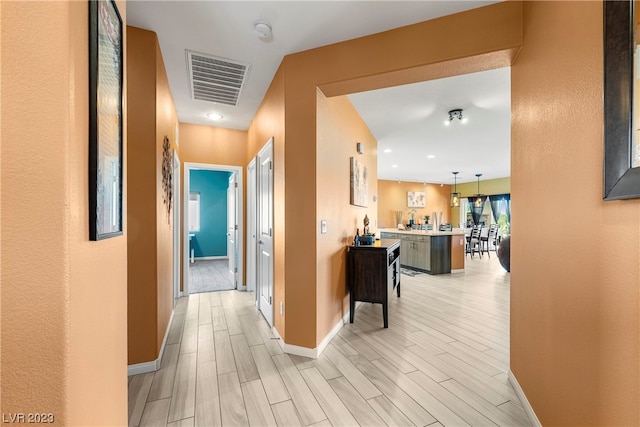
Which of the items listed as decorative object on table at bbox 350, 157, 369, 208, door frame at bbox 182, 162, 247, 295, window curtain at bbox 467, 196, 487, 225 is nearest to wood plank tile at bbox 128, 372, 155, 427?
door frame at bbox 182, 162, 247, 295

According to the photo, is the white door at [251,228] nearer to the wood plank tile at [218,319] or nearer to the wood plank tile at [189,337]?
the wood plank tile at [218,319]

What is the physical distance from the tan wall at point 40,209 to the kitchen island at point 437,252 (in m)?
5.96

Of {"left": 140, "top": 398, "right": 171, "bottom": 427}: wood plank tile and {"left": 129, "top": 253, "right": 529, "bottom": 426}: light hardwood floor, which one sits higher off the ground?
{"left": 140, "top": 398, "right": 171, "bottom": 427}: wood plank tile

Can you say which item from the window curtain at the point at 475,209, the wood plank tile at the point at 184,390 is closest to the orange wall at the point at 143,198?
the wood plank tile at the point at 184,390

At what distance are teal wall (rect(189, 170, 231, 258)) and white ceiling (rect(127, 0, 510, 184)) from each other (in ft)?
13.6

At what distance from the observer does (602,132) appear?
1.11 m

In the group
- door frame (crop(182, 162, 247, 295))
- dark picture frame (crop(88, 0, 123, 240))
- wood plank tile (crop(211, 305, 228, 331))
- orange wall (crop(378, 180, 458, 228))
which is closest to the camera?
dark picture frame (crop(88, 0, 123, 240))

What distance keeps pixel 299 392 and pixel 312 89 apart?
2426 millimetres

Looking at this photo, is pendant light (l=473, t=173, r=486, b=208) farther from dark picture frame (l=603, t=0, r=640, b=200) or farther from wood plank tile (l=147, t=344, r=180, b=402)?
wood plank tile (l=147, t=344, r=180, b=402)

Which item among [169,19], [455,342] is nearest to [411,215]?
[455,342]

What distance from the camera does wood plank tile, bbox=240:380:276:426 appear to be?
1.69 meters

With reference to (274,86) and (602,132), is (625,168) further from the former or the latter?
(274,86)

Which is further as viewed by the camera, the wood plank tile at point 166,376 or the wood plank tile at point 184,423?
the wood plank tile at point 166,376

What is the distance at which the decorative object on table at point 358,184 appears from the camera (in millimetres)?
3490
